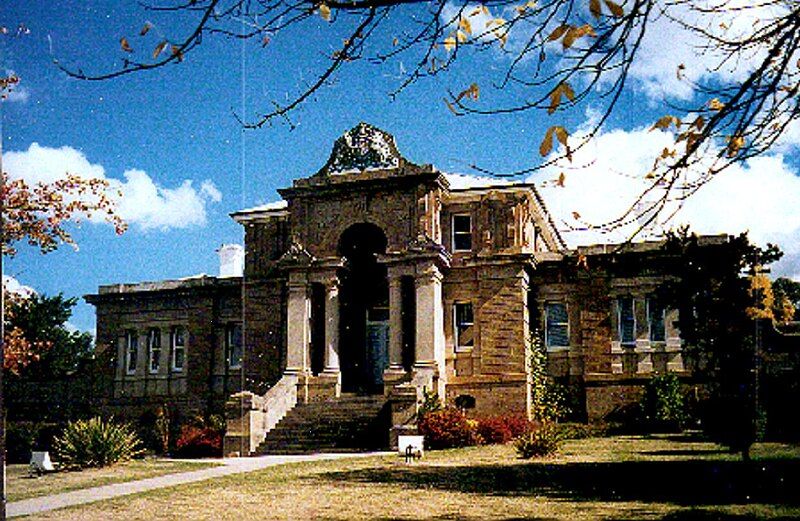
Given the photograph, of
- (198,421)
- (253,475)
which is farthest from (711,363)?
(198,421)

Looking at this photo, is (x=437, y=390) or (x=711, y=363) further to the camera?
(x=437, y=390)

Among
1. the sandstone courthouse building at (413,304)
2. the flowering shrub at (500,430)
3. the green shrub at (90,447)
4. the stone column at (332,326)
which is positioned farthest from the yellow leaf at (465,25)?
the stone column at (332,326)

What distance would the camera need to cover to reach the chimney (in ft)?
115

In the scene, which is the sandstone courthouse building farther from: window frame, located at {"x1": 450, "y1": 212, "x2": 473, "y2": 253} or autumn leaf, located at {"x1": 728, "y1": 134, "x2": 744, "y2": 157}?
autumn leaf, located at {"x1": 728, "y1": 134, "x2": 744, "y2": 157}

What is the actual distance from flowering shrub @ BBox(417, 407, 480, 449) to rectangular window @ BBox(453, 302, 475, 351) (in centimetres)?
583

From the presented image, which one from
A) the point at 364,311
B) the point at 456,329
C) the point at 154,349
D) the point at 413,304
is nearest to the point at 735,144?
the point at 413,304

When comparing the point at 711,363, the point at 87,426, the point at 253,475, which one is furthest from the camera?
the point at 87,426

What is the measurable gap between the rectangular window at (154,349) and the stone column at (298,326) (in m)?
7.30

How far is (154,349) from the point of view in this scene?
108 ft

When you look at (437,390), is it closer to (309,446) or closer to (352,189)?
(309,446)

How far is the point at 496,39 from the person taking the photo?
5637 millimetres

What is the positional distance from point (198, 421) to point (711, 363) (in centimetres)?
1962

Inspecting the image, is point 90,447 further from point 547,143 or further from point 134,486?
point 547,143

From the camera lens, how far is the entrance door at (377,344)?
30.0 meters
